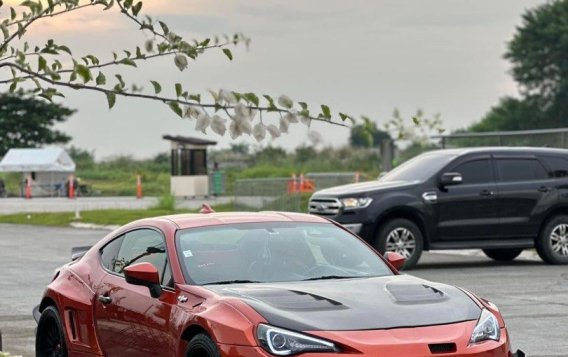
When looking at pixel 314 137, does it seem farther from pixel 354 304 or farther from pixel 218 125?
pixel 354 304

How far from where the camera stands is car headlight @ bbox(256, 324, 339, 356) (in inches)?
299

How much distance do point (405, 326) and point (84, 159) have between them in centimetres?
9218

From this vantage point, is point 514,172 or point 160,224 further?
point 514,172

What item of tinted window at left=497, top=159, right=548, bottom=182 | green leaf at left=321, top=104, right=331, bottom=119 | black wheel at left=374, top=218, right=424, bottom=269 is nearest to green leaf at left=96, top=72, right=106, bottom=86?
green leaf at left=321, top=104, right=331, bottom=119

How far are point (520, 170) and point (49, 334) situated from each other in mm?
12239

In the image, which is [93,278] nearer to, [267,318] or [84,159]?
[267,318]

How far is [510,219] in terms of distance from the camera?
69.6 ft

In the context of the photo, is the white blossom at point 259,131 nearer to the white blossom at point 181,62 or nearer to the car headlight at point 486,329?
the white blossom at point 181,62

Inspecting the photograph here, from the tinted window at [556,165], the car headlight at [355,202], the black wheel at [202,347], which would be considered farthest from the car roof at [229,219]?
the tinted window at [556,165]

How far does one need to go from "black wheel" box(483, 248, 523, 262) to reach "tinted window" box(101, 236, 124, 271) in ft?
44.2

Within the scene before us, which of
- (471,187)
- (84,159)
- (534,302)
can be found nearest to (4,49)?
(534,302)

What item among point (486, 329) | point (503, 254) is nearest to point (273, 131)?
point (486, 329)

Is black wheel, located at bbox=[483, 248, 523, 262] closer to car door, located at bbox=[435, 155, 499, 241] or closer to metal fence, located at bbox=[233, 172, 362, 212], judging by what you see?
car door, located at bbox=[435, 155, 499, 241]

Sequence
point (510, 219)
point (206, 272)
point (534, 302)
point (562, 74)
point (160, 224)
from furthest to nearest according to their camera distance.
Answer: point (562, 74)
point (510, 219)
point (534, 302)
point (160, 224)
point (206, 272)
